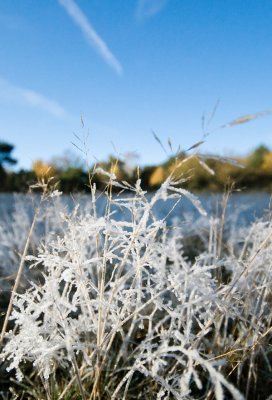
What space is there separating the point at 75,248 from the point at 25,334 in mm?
278

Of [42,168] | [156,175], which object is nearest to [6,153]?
[156,175]

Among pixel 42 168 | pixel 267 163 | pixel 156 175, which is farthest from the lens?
pixel 267 163

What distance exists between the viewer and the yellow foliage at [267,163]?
1378cm

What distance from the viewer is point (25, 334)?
1.14 metres

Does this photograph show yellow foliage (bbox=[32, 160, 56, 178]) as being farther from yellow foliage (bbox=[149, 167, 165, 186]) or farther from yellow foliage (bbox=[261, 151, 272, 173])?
yellow foliage (bbox=[261, 151, 272, 173])

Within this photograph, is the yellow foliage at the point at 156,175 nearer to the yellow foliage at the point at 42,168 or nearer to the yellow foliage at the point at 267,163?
the yellow foliage at the point at 267,163

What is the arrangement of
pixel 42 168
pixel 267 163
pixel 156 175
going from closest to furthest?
pixel 42 168, pixel 156 175, pixel 267 163

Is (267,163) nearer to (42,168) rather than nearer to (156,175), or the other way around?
(156,175)

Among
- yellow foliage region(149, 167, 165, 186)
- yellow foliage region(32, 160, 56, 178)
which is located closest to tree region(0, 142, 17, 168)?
yellow foliage region(149, 167, 165, 186)

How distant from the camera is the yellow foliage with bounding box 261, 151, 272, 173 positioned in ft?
45.2

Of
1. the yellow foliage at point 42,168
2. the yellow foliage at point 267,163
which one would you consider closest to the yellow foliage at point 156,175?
the yellow foliage at point 267,163

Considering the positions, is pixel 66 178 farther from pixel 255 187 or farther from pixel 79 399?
pixel 79 399

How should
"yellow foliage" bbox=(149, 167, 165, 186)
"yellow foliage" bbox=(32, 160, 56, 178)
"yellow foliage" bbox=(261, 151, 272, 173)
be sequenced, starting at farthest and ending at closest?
"yellow foliage" bbox=(261, 151, 272, 173)
"yellow foliage" bbox=(149, 167, 165, 186)
"yellow foliage" bbox=(32, 160, 56, 178)

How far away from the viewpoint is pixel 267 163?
14875 millimetres
